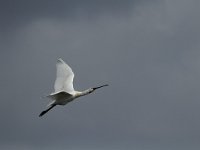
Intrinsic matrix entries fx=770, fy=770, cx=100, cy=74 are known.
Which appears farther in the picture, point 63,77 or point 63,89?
point 63,77

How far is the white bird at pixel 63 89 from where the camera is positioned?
7625 cm

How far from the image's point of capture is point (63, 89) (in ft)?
259

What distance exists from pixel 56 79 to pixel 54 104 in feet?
13.3

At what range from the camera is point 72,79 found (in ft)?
263

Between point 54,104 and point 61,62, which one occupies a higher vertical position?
point 61,62

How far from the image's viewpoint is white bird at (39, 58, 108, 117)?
76250 mm

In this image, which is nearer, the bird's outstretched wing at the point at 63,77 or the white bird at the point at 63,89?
the white bird at the point at 63,89

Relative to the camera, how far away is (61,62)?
263 ft

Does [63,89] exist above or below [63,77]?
below

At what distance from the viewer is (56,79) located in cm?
8044

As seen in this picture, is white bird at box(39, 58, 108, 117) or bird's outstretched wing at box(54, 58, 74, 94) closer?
white bird at box(39, 58, 108, 117)

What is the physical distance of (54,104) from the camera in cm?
7725

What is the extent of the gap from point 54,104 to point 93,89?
4.45m

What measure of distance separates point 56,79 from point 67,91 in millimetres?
2940
